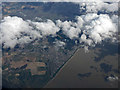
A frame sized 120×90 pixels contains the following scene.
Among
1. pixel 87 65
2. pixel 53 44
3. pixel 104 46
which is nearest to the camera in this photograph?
pixel 87 65

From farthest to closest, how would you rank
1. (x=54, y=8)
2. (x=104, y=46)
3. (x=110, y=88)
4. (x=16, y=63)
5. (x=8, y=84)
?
1. (x=54, y=8)
2. (x=104, y=46)
3. (x=16, y=63)
4. (x=8, y=84)
5. (x=110, y=88)

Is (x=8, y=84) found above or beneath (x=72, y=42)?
beneath

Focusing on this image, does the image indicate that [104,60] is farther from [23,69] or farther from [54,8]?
[54,8]

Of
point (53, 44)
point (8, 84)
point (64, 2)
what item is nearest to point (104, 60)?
point (53, 44)

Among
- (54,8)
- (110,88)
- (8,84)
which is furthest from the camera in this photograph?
(54,8)

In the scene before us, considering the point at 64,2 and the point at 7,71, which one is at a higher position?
the point at 64,2

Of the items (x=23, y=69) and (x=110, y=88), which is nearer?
(x=110, y=88)

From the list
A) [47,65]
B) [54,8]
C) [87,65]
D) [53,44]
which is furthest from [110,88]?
[54,8]

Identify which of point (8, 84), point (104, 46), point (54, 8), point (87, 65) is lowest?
point (8, 84)

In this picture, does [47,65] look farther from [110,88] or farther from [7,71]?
[110,88]
